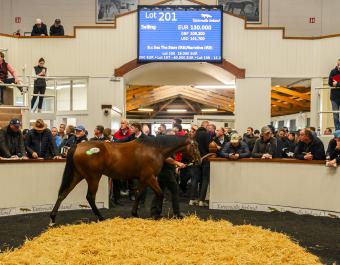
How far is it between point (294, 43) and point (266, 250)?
12.2m

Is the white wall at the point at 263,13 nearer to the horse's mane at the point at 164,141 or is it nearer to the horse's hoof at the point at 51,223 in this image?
the horse's mane at the point at 164,141

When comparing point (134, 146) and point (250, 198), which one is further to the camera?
point (250, 198)

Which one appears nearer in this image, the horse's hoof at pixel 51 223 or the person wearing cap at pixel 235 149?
the horse's hoof at pixel 51 223

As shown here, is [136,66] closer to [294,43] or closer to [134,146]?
[294,43]

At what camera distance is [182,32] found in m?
17.0

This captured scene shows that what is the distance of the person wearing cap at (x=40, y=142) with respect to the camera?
10305 mm

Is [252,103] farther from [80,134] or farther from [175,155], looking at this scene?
[80,134]

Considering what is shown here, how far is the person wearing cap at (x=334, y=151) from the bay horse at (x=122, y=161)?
100 inches

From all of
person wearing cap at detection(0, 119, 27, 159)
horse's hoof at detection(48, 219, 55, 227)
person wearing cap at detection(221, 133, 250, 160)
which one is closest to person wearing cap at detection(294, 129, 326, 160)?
person wearing cap at detection(221, 133, 250, 160)

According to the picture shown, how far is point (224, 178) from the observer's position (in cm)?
1091

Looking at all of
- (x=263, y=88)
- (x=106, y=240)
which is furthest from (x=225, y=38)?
(x=106, y=240)

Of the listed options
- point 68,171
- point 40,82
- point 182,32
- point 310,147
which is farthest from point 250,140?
point 40,82

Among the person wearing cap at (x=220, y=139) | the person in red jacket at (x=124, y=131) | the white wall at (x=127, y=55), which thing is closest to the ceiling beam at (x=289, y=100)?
the white wall at (x=127, y=55)

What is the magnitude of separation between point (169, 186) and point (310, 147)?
3.02 m
